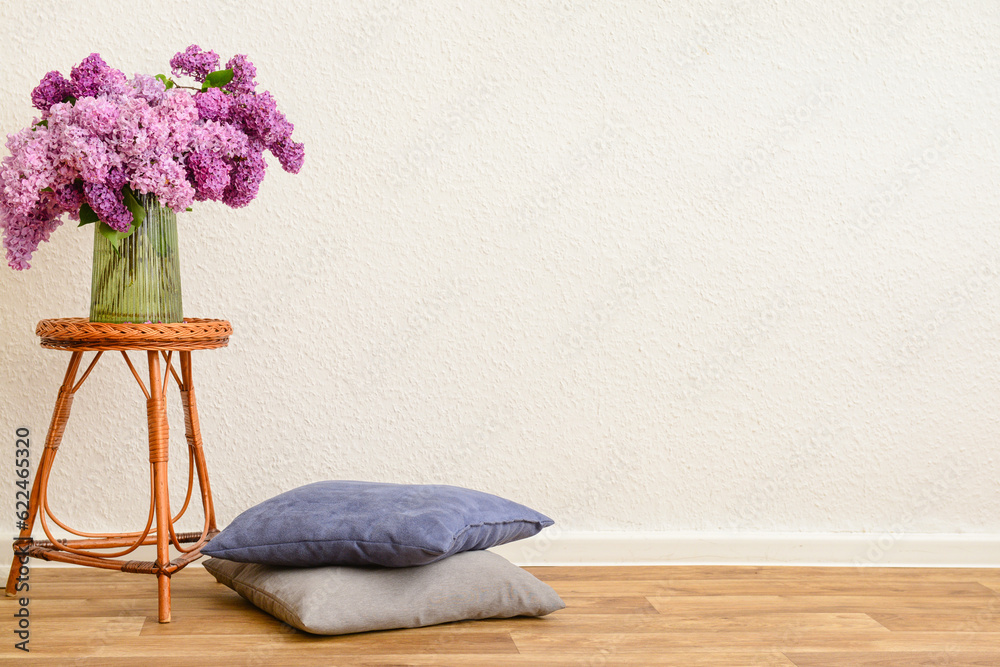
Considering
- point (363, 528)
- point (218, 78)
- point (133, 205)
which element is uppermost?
point (218, 78)

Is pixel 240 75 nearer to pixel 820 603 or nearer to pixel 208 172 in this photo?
pixel 208 172

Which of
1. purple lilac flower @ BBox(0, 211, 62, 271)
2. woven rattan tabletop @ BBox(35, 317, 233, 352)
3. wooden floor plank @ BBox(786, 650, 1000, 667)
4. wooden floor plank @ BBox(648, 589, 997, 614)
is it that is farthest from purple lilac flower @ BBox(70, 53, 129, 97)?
wooden floor plank @ BBox(786, 650, 1000, 667)

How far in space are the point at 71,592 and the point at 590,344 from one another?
1155 mm

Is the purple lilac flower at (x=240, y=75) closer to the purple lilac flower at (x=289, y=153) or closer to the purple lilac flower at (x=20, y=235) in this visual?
the purple lilac flower at (x=289, y=153)

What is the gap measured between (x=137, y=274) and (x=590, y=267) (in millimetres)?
939

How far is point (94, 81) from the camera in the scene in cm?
133

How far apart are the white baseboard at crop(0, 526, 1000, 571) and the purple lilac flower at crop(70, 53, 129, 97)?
119cm

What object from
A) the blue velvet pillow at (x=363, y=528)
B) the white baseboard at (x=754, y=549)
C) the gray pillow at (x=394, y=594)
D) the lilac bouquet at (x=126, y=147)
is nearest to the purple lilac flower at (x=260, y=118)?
the lilac bouquet at (x=126, y=147)

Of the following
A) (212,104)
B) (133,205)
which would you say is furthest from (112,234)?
(212,104)

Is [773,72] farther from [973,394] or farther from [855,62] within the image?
[973,394]

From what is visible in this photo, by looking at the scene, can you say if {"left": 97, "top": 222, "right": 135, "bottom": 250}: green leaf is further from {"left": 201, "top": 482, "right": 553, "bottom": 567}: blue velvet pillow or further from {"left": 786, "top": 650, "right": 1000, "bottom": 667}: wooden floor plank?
{"left": 786, "top": 650, "right": 1000, "bottom": 667}: wooden floor plank

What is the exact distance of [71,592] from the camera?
153cm

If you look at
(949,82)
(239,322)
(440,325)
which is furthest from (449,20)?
(949,82)

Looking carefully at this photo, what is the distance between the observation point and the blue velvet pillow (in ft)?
4.46
